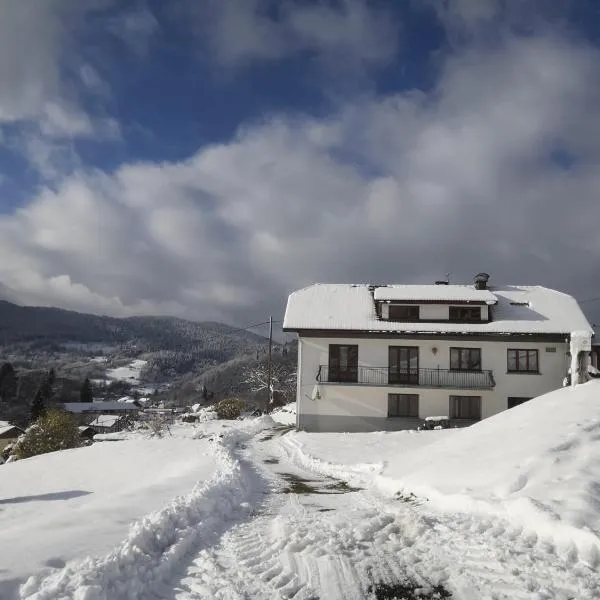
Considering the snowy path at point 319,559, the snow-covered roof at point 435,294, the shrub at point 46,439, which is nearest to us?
the snowy path at point 319,559

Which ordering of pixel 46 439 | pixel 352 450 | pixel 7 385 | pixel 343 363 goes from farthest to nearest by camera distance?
pixel 7 385
pixel 46 439
pixel 343 363
pixel 352 450

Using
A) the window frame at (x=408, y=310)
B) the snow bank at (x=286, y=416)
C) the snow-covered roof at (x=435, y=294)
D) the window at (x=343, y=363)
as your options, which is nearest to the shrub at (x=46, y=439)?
the snow bank at (x=286, y=416)

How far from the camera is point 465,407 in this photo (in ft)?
93.2

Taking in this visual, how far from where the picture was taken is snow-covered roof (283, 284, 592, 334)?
28.7 meters

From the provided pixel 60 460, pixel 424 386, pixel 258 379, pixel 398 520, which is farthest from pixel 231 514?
pixel 258 379

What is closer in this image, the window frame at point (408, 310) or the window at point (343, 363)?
the window at point (343, 363)

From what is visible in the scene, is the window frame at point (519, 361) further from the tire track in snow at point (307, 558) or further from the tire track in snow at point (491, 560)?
the tire track in snow at point (491, 560)

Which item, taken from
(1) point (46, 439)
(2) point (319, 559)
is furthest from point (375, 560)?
(1) point (46, 439)

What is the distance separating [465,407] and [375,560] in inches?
958

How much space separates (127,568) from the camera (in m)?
5.15

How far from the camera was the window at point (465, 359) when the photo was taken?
28.7m

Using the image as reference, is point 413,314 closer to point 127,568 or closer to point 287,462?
point 287,462

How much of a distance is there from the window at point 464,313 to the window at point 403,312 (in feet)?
6.98

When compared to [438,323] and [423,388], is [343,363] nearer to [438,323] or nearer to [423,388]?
[423,388]
